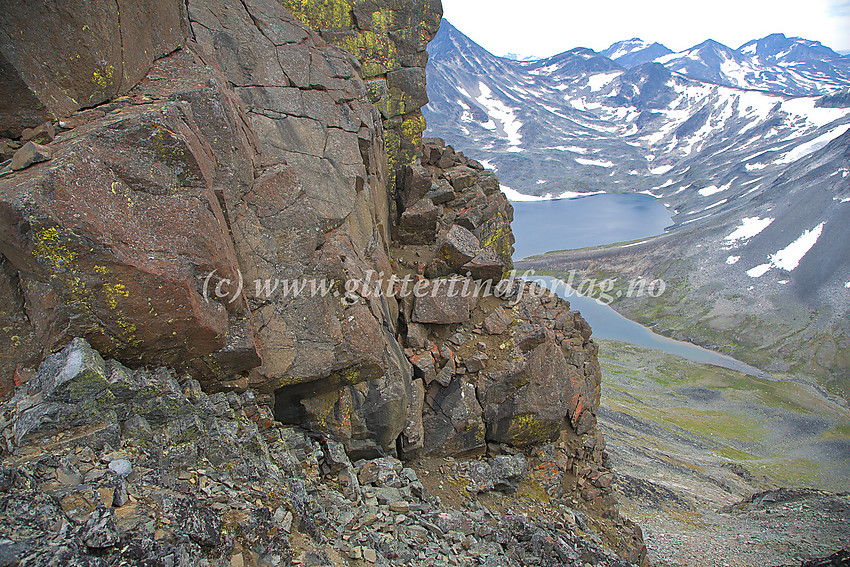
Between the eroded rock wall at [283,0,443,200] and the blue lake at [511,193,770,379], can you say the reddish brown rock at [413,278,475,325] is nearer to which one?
the eroded rock wall at [283,0,443,200]

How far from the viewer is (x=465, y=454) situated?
1509 centimetres

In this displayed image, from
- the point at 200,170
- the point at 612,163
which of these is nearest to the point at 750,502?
the point at 200,170

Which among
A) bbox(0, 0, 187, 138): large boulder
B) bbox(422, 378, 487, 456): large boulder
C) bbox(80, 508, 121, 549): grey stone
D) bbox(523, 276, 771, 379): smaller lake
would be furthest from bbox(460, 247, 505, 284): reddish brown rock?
bbox(523, 276, 771, 379): smaller lake

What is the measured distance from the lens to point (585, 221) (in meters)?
131

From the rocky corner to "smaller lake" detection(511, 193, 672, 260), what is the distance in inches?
3435

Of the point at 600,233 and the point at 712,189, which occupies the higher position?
the point at 712,189

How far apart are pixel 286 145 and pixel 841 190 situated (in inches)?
4256

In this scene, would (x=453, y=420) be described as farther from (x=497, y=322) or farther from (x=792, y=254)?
(x=792, y=254)

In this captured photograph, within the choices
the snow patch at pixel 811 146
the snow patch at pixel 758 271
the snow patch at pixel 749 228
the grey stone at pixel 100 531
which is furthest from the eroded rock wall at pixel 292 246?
the snow patch at pixel 811 146

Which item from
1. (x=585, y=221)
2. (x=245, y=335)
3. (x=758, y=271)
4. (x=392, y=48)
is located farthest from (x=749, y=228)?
(x=245, y=335)

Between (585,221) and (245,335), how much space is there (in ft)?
437

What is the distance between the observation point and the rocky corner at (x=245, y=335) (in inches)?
244

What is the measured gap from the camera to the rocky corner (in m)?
6.19

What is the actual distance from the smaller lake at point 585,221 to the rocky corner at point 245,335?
87.2 meters
